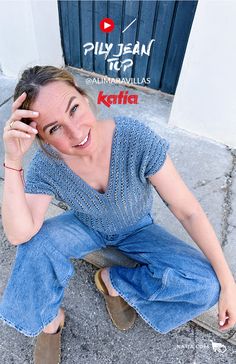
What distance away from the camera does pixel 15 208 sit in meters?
1.61

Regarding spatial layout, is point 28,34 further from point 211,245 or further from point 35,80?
point 211,245

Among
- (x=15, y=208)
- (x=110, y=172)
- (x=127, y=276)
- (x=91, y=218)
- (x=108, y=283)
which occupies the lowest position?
(x=108, y=283)

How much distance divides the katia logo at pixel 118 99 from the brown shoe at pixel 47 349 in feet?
6.39

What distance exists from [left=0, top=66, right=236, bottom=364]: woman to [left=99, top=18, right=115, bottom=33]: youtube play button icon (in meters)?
1.64

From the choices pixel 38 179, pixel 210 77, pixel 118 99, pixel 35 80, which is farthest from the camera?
pixel 118 99

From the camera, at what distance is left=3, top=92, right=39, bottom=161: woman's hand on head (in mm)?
1393

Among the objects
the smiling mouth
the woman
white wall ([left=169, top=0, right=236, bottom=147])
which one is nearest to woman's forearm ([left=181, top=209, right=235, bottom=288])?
the woman

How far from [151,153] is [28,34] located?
205 cm

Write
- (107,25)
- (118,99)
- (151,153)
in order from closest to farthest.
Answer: (151,153), (107,25), (118,99)

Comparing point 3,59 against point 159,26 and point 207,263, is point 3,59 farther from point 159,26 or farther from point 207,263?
point 207,263

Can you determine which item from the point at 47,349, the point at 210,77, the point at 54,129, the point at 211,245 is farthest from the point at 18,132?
the point at 210,77

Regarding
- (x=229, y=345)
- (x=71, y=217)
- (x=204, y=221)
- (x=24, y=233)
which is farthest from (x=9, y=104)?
(x=229, y=345)

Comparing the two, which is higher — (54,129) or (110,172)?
(54,129)

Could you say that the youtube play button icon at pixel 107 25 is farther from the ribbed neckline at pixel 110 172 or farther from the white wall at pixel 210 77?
the ribbed neckline at pixel 110 172
